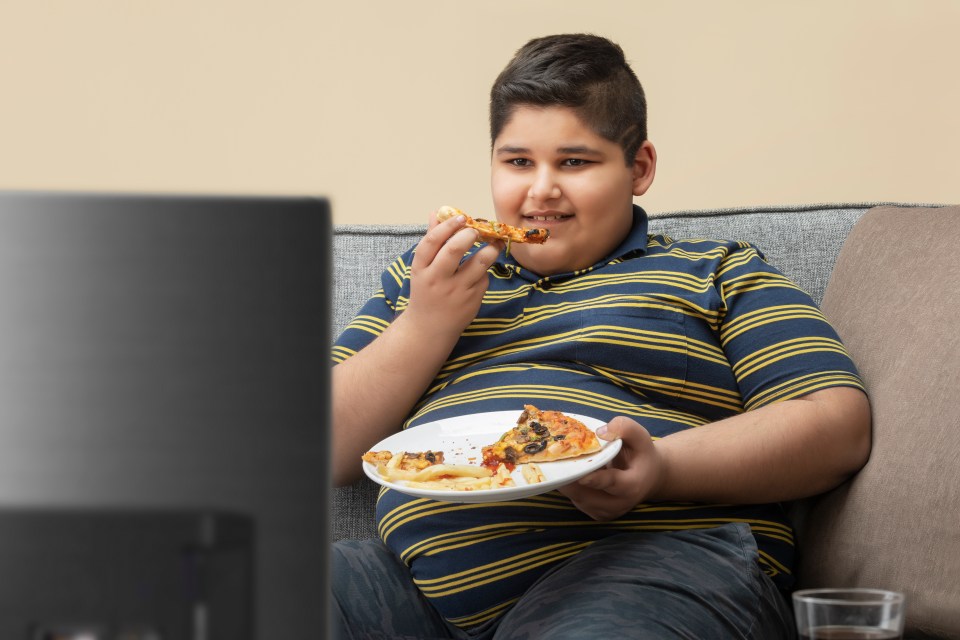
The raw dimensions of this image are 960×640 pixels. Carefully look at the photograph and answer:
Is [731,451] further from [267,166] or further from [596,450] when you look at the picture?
[267,166]

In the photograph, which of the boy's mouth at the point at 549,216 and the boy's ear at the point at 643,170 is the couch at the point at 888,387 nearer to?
the boy's ear at the point at 643,170

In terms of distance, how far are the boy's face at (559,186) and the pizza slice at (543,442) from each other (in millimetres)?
381

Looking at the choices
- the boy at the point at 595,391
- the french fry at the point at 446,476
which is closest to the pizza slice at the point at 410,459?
the french fry at the point at 446,476

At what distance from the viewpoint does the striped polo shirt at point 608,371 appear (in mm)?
1146

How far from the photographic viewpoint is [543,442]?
1.02 metres

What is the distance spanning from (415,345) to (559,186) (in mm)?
288

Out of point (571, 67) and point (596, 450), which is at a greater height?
point (571, 67)

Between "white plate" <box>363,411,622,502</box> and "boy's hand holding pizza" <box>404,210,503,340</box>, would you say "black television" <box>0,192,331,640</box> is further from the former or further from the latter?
"boy's hand holding pizza" <box>404,210,503,340</box>

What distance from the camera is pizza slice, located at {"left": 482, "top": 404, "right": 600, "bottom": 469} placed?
3.27 feet

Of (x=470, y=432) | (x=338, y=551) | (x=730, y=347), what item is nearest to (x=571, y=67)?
(x=730, y=347)

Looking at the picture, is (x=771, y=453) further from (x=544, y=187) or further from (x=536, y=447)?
(x=544, y=187)

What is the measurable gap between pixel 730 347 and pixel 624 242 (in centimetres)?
24

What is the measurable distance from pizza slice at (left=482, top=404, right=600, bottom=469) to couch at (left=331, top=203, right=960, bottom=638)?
333 mm

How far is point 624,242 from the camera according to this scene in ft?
4.72
